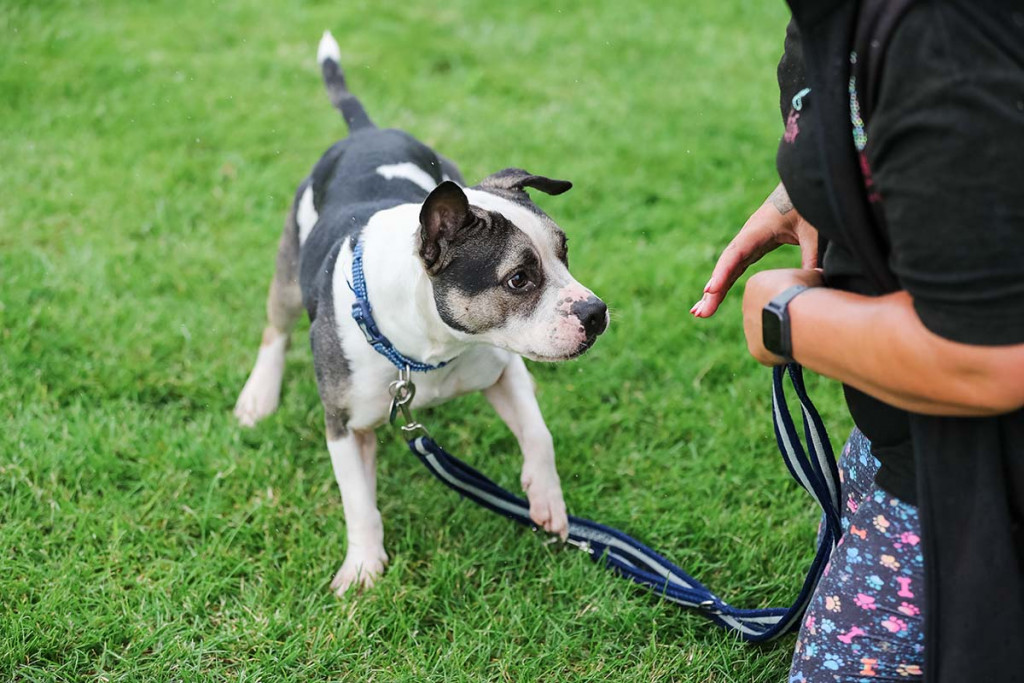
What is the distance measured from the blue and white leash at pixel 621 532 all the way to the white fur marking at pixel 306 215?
855 millimetres

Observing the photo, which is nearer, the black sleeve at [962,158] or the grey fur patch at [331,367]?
the black sleeve at [962,158]

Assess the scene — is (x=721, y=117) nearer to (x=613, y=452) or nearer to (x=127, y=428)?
(x=613, y=452)

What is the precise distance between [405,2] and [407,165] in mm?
4319

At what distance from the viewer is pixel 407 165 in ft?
12.3

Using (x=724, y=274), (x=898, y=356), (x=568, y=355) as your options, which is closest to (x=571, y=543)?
(x=568, y=355)

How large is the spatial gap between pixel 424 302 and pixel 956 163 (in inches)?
66.0

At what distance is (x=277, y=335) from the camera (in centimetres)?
411

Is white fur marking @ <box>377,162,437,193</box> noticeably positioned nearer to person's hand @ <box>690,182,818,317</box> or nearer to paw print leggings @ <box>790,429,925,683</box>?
person's hand @ <box>690,182,818,317</box>

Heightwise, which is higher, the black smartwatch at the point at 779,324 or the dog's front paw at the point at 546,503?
the black smartwatch at the point at 779,324

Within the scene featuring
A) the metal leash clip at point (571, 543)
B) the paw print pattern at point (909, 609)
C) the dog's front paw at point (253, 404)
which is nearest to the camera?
the paw print pattern at point (909, 609)

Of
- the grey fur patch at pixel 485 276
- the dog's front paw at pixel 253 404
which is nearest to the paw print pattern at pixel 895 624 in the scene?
the grey fur patch at pixel 485 276

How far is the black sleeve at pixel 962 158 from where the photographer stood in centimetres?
143

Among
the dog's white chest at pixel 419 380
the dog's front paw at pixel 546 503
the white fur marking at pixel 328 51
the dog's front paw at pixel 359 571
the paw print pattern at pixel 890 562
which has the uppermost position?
the white fur marking at pixel 328 51

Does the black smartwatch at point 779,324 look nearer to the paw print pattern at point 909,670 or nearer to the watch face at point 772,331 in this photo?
the watch face at point 772,331
